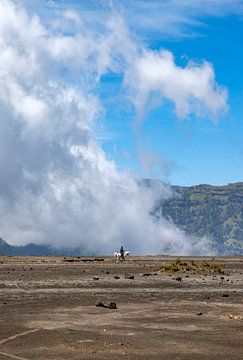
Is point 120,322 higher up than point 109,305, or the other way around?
point 109,305

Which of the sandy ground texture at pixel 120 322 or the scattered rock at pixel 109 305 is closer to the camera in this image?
the sandy ground texture at pixel 120 322

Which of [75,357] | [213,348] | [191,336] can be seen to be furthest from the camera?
[191,336]

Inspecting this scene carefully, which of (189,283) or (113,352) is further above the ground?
(189,283)

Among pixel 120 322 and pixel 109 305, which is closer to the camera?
pixel 120 322

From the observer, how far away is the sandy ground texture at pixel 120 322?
67.2 feet

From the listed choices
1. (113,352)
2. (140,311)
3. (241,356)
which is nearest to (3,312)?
(140,311)

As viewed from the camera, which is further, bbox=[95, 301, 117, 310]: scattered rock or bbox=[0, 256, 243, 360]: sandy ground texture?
bbox=[95, 301, 117, 310]: scattered rock

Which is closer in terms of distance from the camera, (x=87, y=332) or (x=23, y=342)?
(x=23, y=342)

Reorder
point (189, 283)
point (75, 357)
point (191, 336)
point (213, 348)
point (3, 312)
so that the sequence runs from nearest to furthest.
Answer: point (75, 357) < point (213, 348) < point (191, 336) < point (3, 312) < point (189, 283)

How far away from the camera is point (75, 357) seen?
19.3 m

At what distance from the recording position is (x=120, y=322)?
26656mm

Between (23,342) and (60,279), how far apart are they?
29.9 meters

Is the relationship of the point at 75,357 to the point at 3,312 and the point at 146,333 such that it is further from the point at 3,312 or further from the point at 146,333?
the point at 3,312

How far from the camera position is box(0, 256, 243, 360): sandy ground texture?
2048 cm
